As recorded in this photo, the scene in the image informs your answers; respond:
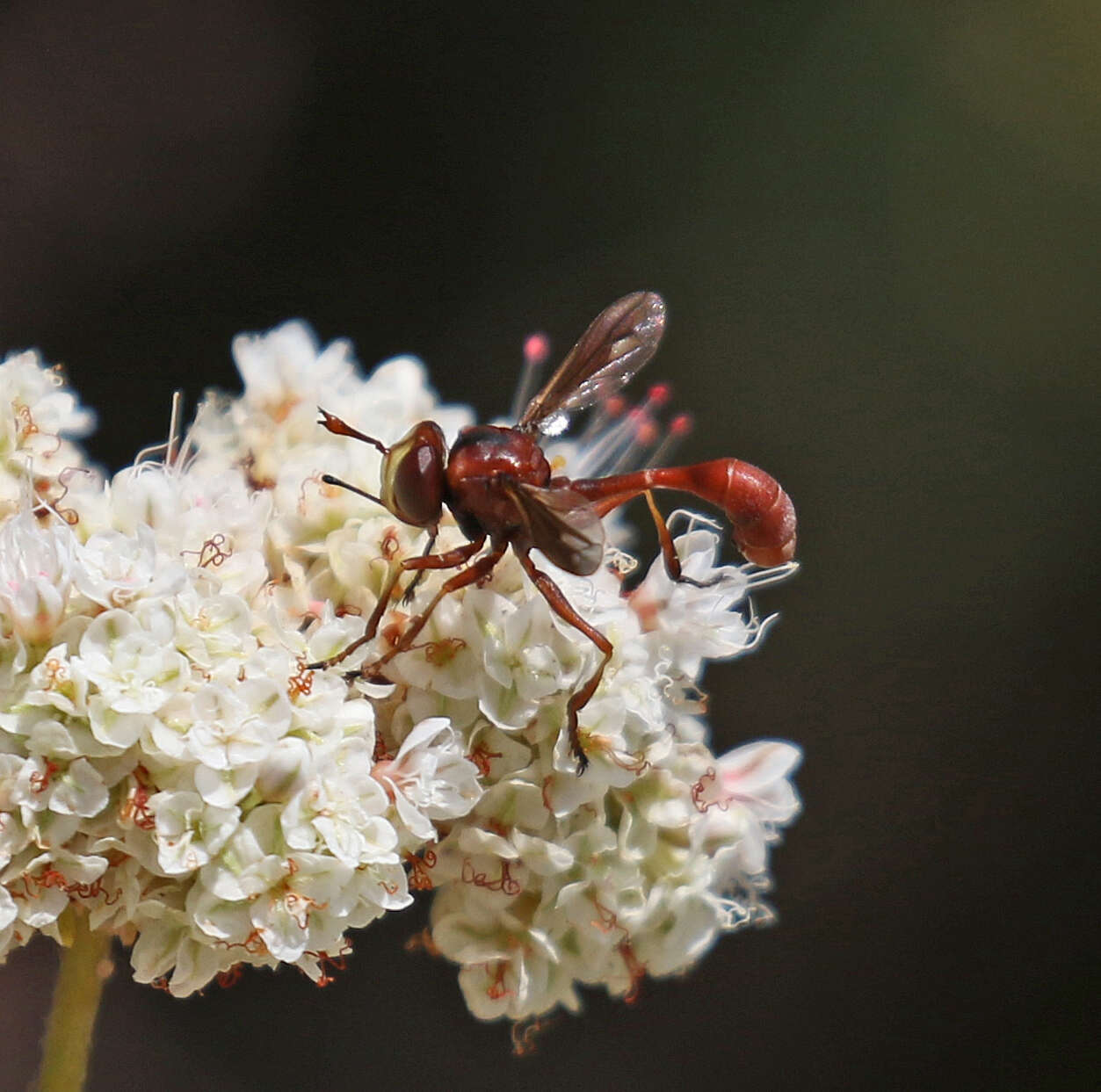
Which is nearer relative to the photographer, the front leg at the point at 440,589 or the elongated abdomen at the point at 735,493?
the front leg at the point at 440,589

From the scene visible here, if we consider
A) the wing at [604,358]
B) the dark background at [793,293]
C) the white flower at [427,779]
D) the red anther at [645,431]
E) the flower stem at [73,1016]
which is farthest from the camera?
the dark background at [793,293]

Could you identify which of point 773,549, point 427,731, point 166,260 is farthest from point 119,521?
point 166,260

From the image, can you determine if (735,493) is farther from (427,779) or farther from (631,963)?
(631,963)

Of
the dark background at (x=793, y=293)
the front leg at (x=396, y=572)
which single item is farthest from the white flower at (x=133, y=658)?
the dark background at (x=793, y=293)

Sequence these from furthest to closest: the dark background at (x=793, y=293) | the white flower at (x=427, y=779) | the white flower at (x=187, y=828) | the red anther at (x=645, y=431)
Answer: the dark background at (x=793, y=293)
the red anther at (x=645, y=431)
the white flower at (x=427, y=779)
the white flower at (x=187, y=828)

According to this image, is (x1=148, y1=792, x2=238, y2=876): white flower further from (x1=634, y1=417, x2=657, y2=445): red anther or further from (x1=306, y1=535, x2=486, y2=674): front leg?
(x1=634, y1=417, x2=657, y2=445): red anther

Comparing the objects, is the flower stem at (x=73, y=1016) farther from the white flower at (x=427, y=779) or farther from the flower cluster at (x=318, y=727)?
the white flower at (x=427, y=779)

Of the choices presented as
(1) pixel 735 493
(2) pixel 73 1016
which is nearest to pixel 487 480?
(1) pixel 735 493
